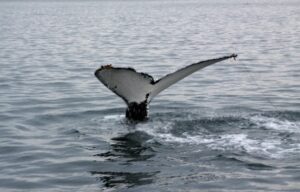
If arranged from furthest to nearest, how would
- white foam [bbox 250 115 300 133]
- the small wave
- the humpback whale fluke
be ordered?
1. white foam [bbox 250 115 300 133]
2. the small wave
3. the humpback whale fluke

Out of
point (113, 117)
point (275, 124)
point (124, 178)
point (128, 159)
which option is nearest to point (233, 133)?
point (275, 124)

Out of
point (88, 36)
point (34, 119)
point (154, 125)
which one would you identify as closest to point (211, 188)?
point (154, 125)

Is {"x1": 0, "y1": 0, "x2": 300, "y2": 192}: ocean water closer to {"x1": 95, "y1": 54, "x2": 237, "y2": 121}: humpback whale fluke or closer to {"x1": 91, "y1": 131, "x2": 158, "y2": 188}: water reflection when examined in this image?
{"x1": 91, "y1": 131, "x2": 158, "y2": 188}: water reflection

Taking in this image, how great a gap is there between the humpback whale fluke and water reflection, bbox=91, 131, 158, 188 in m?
0.58

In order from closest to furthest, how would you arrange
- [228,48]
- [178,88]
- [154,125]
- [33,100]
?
[154,125]
[33,100]
[178,88]
[228,48]

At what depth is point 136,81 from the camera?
1058 centimetres

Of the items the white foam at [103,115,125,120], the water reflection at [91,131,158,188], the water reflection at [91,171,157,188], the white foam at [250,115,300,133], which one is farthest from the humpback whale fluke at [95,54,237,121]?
the white foam at [103,115,125,120]

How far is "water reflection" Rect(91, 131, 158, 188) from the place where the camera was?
A: 914 cm

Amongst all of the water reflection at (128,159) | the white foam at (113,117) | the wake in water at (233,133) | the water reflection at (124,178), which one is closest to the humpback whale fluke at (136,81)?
the water reflection at (128,159)

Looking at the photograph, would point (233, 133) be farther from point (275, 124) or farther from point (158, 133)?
point (158, 133)

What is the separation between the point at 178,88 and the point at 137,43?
61.2ft

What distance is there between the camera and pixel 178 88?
63.0 feet

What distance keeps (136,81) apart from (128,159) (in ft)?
4.32

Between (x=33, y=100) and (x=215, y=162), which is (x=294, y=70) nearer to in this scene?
(x=33, y=100)
